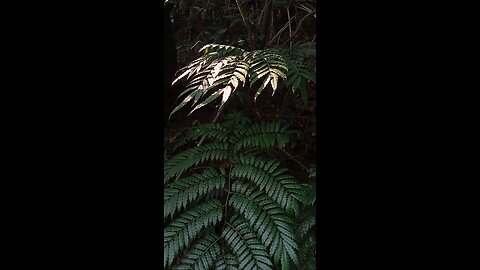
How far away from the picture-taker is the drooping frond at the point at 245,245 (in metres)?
1.30

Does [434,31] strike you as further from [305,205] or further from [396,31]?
[305,205]

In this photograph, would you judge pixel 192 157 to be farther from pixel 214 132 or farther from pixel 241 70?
pixel 241 70

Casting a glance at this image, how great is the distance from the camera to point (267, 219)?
1347mm

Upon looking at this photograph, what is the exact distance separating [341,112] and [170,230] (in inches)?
30.1

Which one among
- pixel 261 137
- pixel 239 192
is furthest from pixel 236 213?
pixel 261 137

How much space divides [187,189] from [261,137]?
0.33 meters

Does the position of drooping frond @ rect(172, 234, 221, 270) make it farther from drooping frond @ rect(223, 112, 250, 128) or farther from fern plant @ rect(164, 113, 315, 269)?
drooping frond @ rect(223, 112, 250, 128)

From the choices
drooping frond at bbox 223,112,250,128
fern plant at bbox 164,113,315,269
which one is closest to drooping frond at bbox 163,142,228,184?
fern plant at bbox 164,113,315,269

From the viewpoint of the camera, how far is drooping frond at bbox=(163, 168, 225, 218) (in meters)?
1.36

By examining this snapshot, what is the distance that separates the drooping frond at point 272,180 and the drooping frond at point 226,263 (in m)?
0.23

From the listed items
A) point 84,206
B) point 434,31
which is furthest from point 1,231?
point 434,31

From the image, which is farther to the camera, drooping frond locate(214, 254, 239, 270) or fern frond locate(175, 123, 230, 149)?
fern frond locate(175, 123, 230, 149)

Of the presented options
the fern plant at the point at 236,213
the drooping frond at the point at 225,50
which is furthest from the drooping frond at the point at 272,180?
the drooping frond at the point at 225,50

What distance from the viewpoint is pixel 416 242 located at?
0.75 metres
